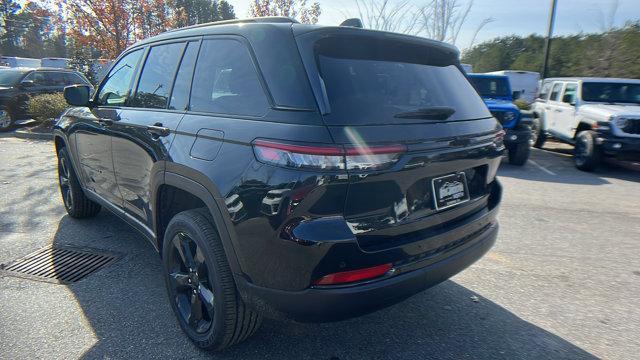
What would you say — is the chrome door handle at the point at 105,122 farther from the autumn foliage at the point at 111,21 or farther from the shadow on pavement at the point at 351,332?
the autumn foliage at the point at 111,21

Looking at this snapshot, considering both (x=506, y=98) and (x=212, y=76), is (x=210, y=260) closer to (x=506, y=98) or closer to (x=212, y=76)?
(x=212, y=76)

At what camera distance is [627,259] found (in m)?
3.79

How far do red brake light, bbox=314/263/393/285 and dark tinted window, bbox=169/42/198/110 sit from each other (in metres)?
1.44

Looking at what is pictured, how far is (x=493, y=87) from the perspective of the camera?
377 inches

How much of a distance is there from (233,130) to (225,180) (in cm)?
26

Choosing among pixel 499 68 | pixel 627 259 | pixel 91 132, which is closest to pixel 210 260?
pixel 91 132

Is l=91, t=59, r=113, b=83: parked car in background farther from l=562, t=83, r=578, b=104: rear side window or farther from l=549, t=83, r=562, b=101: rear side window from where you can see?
l=562, t=83, r=578, b=104: rear side window

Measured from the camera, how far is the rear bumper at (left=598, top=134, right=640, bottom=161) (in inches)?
286

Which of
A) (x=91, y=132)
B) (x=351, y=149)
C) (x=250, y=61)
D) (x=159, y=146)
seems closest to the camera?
(x=351, y=149)

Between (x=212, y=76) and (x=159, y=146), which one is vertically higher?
(x=212, y=76)

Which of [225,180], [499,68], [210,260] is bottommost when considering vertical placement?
[210,260]

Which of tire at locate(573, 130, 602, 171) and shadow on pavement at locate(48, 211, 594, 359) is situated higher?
→ tire at locate(573, 130, 602, 171)

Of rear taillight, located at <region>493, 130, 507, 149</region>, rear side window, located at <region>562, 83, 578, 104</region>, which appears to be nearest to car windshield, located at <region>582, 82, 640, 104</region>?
rear side window, located at <region>562, 83, 578, 104</region>

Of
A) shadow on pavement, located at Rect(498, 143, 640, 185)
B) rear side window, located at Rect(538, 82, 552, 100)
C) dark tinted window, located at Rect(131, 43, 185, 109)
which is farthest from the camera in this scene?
rear side window, located at Rect(538, 82, 552, 100)
